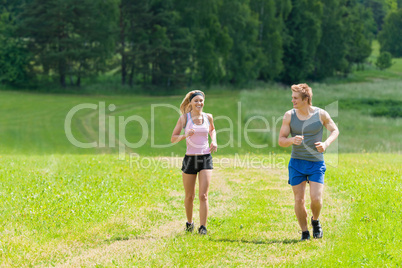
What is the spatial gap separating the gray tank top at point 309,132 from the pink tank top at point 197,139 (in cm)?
161

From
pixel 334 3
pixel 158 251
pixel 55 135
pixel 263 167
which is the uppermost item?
pixel 334 3

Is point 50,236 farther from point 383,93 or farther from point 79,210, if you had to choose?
point 383,93

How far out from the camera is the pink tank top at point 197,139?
29.8 feet

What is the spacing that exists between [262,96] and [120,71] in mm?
20143

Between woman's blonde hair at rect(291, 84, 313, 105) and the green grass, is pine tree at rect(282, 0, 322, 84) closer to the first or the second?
the green grass

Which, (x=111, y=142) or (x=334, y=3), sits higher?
(x=334, y=3)

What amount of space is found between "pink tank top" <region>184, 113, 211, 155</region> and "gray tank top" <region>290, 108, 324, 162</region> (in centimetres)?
161

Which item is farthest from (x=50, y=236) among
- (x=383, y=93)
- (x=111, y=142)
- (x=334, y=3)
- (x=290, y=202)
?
(x=334, y=3)

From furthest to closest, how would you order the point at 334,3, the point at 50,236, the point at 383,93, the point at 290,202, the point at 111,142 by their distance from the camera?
the point at 334,3 → the point at 383,93 → the point at 111,142 → the point at 290,202 → the point at 50,236

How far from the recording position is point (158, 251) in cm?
824

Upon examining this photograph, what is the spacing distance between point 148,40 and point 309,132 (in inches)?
2267

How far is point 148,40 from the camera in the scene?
210 feet

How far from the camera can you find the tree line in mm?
59250

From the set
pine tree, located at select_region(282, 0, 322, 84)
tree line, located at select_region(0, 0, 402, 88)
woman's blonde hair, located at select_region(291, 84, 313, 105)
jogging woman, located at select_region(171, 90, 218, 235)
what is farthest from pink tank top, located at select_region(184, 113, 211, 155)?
pine tree, located at select_region(282, 0, 322, 84)
